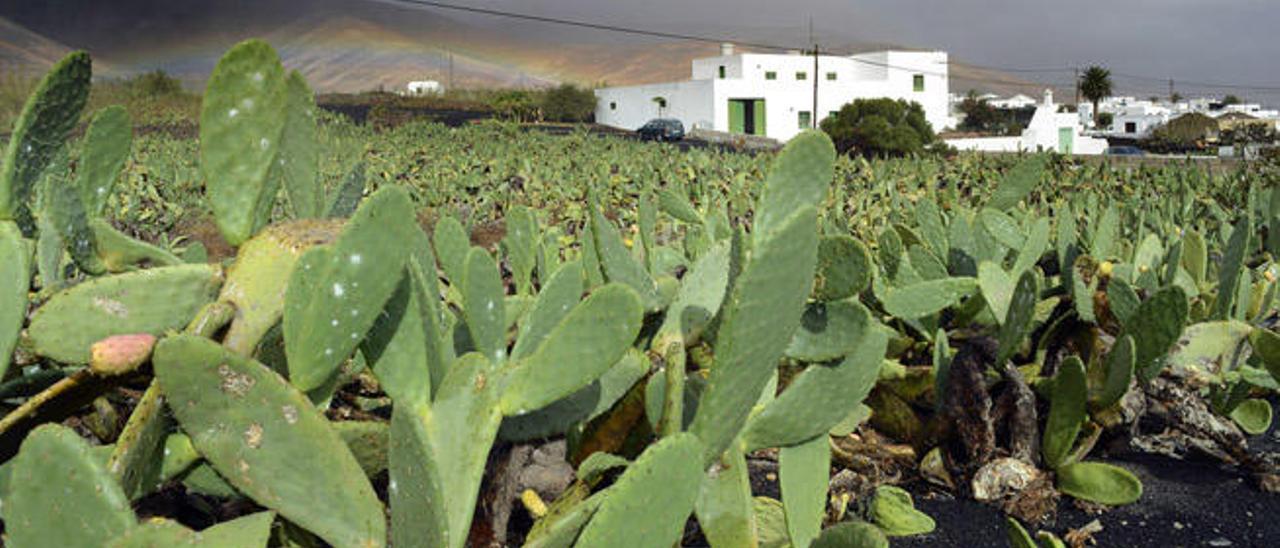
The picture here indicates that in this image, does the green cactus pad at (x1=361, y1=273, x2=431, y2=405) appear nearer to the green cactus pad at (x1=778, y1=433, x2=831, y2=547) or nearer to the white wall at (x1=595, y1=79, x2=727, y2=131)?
the green cactus pad at (x1=778, y1=433, x2=831, y2=547)

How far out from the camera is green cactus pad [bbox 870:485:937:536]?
1992 mm

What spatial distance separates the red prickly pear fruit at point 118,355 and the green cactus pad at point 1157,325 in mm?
1750

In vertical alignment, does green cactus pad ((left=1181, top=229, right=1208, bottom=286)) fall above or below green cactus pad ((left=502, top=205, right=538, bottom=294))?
below

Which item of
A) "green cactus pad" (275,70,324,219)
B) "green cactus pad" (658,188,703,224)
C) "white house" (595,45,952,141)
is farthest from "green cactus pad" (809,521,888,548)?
"white house" (595,45,952,141)

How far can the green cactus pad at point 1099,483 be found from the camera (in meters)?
2.11

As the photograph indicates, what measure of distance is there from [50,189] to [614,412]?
0.72 metres

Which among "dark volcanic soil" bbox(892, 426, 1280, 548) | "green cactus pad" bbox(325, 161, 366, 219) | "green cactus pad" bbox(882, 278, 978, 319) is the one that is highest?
"green cactus pad" bbox(325, 161, 366, 219)

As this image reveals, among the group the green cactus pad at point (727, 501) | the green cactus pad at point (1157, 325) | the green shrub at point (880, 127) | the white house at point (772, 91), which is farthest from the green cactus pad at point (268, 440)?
the white house at point (772, 91)

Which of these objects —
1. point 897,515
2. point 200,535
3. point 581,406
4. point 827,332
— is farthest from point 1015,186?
point 200,535

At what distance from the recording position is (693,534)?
1.60 meters

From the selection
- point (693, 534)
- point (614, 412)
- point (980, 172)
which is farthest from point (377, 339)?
point (980, 172)

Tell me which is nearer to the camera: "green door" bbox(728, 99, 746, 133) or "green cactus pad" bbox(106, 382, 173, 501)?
"green cactus pad" bbox(106, 382, 173, 501)

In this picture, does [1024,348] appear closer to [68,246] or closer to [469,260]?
[469,260]

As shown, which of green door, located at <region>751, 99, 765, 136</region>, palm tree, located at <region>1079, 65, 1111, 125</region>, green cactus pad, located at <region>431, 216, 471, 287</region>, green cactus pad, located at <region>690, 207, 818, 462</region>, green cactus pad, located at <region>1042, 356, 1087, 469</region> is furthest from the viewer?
palm tree, located at <region>1079, 65, 1111, 125</region>
